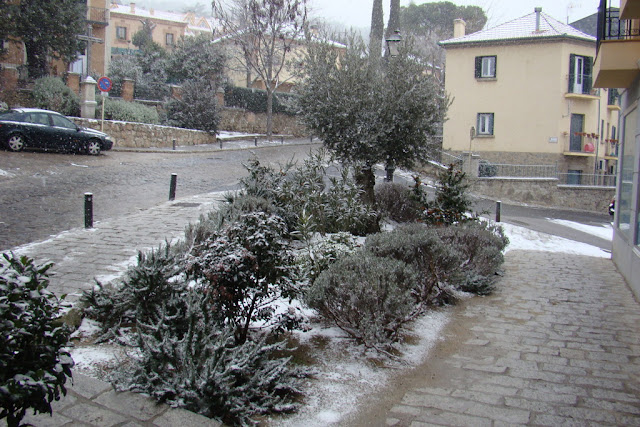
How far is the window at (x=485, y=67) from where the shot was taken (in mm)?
28844

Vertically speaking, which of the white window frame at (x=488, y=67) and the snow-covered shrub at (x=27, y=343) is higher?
the white window frame at (x=488, y=67)

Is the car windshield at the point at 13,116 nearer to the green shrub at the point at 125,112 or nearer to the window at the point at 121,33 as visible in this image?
the green shrub at the point at 125,112

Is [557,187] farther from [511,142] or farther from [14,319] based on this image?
[14,319]

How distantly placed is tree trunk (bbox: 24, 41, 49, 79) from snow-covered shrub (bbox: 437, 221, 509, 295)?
2507 cm

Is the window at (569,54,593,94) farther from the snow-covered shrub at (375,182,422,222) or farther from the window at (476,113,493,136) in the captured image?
the snow-covered shrub at (375,182,422,222)

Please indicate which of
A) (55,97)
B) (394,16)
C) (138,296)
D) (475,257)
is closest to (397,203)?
(475,257)

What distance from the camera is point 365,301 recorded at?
457 cm

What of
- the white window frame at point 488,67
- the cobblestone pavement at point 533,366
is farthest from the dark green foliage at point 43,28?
the cobblestone pavement at point 533,366

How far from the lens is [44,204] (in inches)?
426

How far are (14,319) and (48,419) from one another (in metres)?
1.00

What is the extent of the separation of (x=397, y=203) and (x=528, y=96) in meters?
20.2

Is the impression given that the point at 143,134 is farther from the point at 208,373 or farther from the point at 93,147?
the point at 208,373

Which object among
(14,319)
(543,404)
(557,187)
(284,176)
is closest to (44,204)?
(284,176)

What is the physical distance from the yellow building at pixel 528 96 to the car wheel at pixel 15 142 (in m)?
19.1
